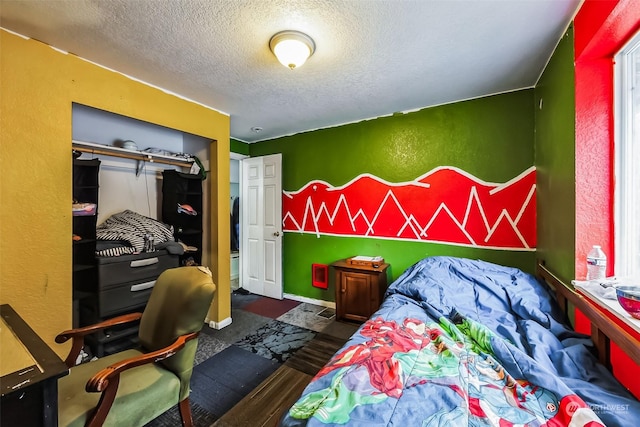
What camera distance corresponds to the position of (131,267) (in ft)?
7.06

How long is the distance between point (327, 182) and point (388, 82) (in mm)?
1494

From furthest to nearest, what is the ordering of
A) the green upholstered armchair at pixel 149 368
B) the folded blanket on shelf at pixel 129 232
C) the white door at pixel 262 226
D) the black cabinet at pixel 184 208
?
the white door at pixel 262 226 → the black cabinet at pixel 184 208 → the folded blanket on shelf at pixel 129 232 → the green upholstered armchair at pixel 149 368

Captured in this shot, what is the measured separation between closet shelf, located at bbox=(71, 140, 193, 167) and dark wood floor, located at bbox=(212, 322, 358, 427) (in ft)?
7.23

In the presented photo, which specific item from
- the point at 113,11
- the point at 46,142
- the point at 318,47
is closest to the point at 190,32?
the point at 113,11

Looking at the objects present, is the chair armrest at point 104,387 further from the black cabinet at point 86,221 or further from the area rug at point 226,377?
the black cabinet at point 86,221

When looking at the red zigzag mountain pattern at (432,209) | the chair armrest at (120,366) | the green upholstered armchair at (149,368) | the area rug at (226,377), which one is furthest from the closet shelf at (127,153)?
the area rug at (226,377)

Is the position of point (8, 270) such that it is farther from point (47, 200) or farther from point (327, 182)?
point (327, 182)

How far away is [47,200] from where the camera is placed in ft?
5.69

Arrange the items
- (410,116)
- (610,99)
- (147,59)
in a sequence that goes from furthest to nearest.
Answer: (410,116), (147,59), (610,99)

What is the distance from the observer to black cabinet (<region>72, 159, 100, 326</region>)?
6.59 ft

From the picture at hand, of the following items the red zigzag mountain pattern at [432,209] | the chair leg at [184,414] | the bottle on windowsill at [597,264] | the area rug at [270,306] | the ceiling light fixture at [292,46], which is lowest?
the area rug at [270,306]

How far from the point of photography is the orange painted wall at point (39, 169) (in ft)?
5.22

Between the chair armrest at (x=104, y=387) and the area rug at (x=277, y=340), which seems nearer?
the chair armrest at (x=104, y=387)

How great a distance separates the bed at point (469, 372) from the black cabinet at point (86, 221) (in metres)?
2.02
